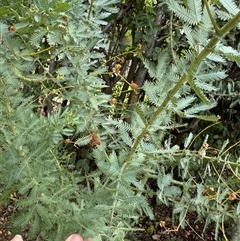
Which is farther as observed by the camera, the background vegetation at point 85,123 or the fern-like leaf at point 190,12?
the background vegetation at point 85,123

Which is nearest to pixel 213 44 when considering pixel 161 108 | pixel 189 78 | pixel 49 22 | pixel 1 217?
pixel 189 78

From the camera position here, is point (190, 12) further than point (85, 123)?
No

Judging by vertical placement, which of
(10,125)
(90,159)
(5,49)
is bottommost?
(90,159)

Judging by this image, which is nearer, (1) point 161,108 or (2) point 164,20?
(1) point 161,108

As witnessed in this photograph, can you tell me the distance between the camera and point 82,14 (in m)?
1.31

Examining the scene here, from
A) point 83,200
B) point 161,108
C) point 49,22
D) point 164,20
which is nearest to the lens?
point 161,108

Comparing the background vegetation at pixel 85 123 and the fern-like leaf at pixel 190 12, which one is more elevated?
the fern-like leaf at pixel 190 12

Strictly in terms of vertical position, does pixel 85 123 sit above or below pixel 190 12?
below

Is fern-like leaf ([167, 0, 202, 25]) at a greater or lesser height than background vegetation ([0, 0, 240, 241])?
greater

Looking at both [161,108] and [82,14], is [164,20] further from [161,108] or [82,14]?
[161,108]

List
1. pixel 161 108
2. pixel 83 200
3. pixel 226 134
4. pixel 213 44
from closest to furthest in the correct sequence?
pixel 213 44 < pixel 161 108 < pixel 83 200 < pixel 226 134

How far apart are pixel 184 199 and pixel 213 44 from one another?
0.80 meters

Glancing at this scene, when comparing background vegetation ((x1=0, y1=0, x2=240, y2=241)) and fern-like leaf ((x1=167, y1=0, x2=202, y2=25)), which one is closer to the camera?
fern-like leaf ((x1=167, y1=0, x2=202, y2=25))

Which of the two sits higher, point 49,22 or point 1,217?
point 49,22
